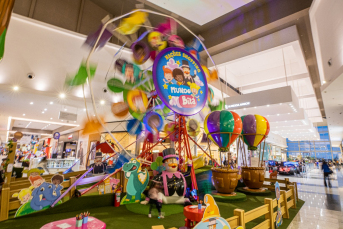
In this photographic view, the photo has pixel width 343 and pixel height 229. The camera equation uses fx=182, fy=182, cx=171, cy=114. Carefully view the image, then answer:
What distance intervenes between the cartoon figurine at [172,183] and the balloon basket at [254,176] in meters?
1.89

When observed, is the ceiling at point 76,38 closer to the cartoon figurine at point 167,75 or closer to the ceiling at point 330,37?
the ceiling at point 330,37

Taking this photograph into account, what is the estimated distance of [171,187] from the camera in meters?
2.93

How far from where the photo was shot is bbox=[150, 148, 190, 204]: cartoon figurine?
291cm

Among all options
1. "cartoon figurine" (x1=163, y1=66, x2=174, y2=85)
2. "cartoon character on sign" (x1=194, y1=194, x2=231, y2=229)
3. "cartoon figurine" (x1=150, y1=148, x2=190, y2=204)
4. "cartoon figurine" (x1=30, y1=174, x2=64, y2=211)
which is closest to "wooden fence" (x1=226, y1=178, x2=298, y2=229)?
"cartoon character on sign" (x1=194, y1=194, x2=231, y2=229)

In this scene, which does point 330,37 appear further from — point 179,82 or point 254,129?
point 179,82

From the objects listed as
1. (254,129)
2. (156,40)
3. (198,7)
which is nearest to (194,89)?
(156,40)

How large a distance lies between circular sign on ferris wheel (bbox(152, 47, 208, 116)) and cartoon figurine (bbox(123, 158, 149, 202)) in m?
1.18

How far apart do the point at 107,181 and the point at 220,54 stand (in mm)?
5664

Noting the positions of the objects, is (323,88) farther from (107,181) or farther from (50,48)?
(50,48)

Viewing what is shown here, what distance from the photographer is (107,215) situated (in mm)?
2680

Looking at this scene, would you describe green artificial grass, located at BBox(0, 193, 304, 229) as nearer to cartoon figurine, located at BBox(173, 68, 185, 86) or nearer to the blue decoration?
the blue decoration

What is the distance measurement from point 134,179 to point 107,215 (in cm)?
64

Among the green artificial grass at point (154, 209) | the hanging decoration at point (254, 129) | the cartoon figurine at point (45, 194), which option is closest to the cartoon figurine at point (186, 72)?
the hanging decoration at point (254, 129)

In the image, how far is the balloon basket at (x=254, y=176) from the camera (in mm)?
4086
